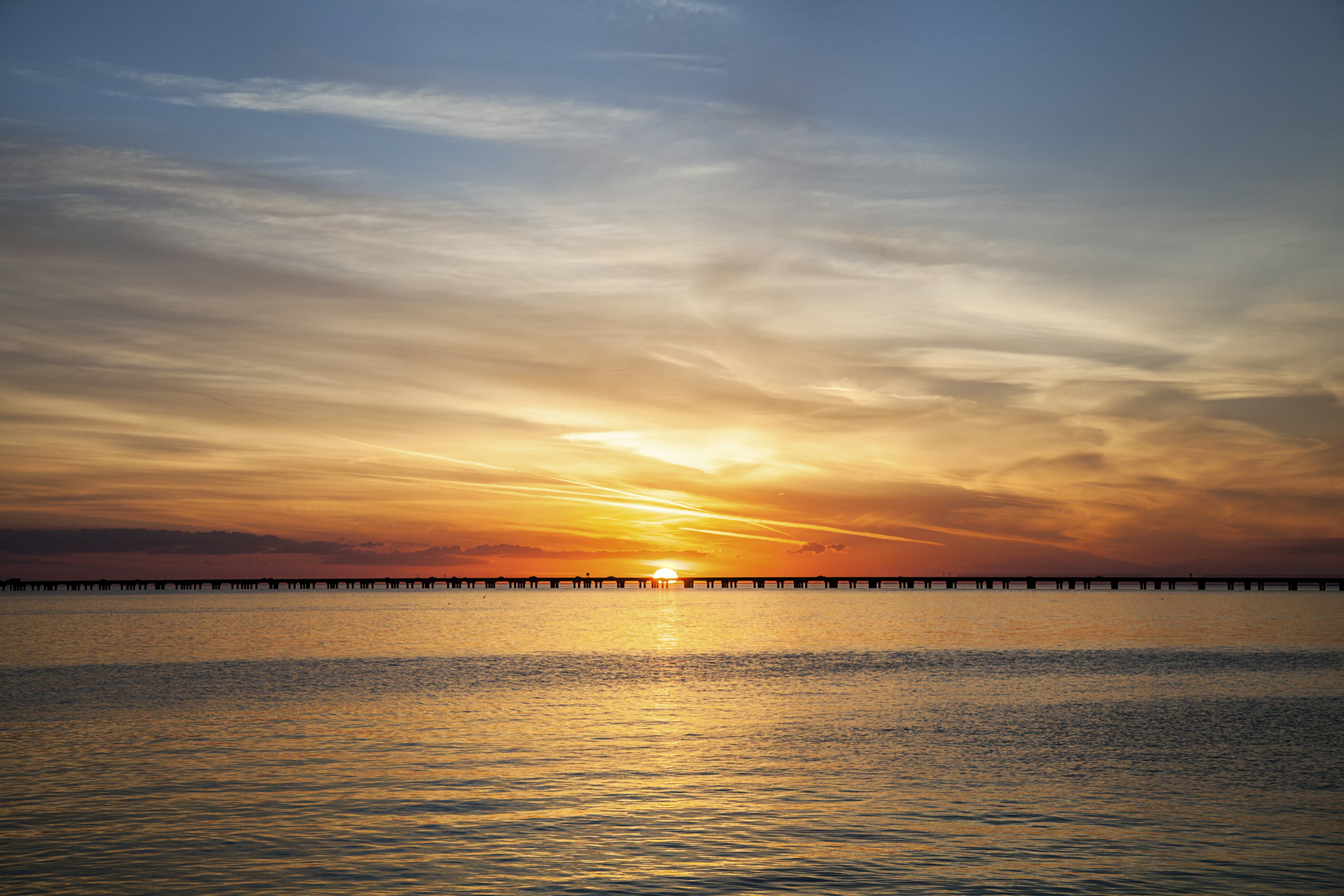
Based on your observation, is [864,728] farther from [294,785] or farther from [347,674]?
[347,674]

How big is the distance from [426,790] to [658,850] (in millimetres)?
8133

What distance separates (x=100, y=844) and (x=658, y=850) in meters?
11.1

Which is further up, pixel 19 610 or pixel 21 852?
pixel 21 852

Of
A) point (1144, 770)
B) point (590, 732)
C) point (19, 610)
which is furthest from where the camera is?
point (19, 610)

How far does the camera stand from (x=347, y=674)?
56.9 metres

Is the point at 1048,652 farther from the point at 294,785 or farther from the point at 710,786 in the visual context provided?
the point at 294,785

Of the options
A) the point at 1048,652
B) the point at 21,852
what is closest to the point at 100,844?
the point at 21,852

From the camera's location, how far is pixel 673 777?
87.6ft

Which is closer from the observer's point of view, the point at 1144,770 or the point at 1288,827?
the point at 1288,827

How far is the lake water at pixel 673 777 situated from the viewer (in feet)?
60.1

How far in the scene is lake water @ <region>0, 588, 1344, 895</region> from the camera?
18.3 m

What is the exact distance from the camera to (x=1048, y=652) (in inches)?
2862

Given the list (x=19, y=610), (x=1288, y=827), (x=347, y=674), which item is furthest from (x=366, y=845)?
(x=19, y=610)

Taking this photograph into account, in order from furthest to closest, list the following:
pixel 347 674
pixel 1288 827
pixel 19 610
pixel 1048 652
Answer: pixel 19 610 → pixel 1048 652 → pixel 347 674 → pixel 1288 827
